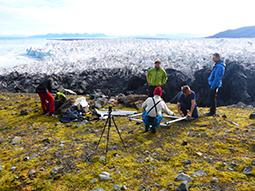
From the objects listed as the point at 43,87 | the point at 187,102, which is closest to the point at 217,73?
the point at 187,102

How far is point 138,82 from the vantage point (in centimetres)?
2142

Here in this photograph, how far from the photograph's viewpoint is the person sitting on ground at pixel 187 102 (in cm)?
655

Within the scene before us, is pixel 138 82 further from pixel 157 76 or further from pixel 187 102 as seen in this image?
pixel 187 102

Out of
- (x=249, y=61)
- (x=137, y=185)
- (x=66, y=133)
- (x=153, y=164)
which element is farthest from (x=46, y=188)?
(x=249, y=61)

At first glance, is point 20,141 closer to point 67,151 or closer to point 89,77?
point 67,151

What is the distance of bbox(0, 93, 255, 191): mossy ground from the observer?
11.7 ft

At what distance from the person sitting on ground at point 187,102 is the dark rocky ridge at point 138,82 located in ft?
37.2

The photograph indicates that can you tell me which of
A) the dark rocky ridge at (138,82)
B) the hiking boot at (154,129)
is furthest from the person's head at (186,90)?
the dark rocky ridge at (138,82)

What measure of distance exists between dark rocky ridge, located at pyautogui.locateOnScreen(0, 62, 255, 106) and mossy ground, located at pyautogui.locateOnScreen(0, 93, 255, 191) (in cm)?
1222

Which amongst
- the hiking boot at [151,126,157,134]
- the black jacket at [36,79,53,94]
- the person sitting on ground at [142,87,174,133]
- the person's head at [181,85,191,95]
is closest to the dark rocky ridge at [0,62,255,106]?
the black jacket at [36,79,53,94]

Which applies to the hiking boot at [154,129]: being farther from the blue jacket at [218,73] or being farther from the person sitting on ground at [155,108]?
the blue jacket at [218,73]

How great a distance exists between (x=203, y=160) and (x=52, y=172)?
13.1ft

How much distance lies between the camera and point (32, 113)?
880 cm

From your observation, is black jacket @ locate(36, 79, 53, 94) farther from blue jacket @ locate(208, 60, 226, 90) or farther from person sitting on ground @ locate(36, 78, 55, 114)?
blue jacket @ locate(208, 60, 226, 90)
